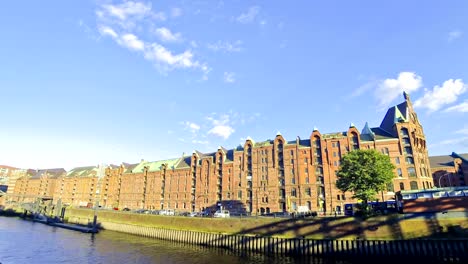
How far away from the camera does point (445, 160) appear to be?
10994 centimetres

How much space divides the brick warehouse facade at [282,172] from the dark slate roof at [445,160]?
28.8 m

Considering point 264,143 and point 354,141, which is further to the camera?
point 264,143

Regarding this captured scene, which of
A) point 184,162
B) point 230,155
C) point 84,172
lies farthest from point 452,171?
point 84,172

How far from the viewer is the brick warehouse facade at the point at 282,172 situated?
86062mm

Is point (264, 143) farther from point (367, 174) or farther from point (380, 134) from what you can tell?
point (367, 174)

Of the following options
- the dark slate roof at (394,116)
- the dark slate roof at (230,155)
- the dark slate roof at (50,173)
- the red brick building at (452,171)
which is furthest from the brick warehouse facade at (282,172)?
the dark slate roof at (50,173)

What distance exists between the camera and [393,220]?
55031 millimetres

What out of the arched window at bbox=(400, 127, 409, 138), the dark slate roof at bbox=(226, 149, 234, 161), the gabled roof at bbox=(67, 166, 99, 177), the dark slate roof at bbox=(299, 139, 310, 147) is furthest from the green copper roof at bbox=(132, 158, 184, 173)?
the arched window at bbox=(400, 127, 409, 138)

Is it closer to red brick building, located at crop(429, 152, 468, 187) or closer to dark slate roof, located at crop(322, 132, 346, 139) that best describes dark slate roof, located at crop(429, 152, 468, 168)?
red brick building, located at crop(429, 152, 468, 187)

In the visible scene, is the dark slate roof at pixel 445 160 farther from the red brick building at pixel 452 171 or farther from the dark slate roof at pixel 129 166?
the dark slate roof at pixel 129 166

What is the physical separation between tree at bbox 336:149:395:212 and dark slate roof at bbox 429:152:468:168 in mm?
65303

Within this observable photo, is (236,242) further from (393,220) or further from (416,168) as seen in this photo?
(416,168)

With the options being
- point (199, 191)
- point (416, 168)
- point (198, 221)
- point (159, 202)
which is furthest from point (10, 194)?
point (416, 168)

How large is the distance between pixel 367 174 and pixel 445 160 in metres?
74.2
